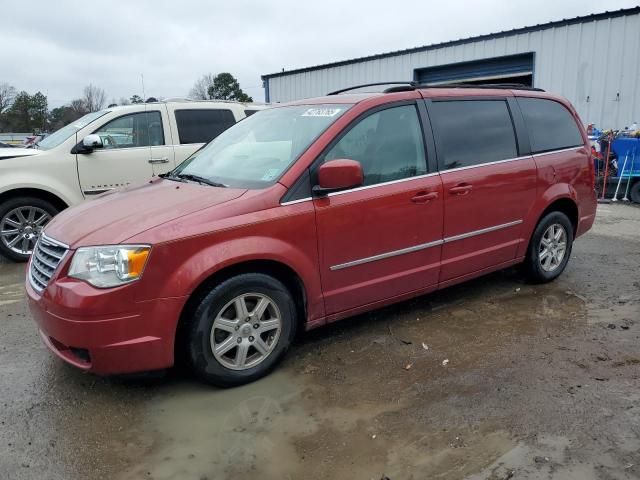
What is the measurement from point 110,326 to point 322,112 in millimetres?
2059

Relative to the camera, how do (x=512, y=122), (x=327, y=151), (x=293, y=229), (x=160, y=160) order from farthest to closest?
(x=160, y=160), (x=512, y=122), (x=327, y=151), (x=293, y=229)

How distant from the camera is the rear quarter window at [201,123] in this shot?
7195 millimetres

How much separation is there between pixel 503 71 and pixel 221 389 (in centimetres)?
1350

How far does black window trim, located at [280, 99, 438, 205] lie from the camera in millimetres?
3365

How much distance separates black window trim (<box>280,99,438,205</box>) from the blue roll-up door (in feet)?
36.4

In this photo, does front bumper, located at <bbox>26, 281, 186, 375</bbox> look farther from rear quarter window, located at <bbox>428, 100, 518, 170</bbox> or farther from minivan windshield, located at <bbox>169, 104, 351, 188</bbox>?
rear quarter window, located at <bbox>428, 100, 518, 170</bbox>

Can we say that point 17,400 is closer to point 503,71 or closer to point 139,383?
point 139,383

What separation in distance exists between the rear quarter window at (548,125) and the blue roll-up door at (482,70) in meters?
9.36

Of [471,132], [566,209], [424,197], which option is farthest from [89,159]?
[566,209]

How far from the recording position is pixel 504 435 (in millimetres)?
2738

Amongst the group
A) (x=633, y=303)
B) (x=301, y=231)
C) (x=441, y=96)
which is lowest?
(x=633, y=303)

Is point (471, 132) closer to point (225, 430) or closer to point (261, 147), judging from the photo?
point (261, 147)

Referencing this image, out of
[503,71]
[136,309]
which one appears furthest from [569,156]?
[503,71]

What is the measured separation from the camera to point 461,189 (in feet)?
13.4
